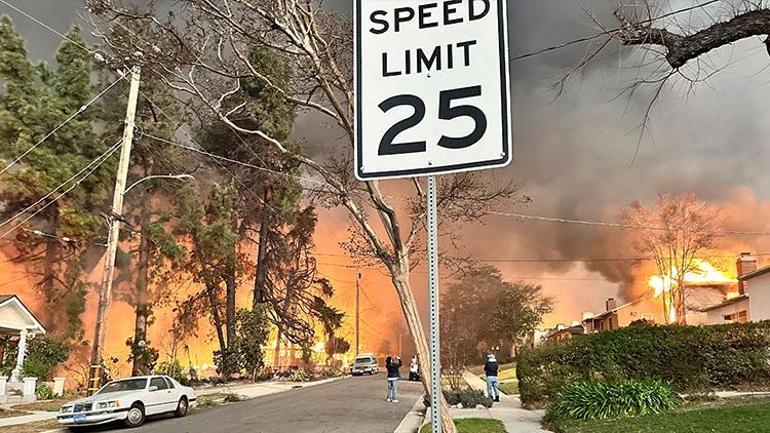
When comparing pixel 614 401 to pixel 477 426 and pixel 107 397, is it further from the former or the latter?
pixel 107 397

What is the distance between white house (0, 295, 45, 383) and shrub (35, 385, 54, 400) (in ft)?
3.50

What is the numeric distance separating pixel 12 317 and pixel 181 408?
36.1 ft

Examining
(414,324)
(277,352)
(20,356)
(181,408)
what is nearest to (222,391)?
(20,356)

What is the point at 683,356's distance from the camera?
54.2ft

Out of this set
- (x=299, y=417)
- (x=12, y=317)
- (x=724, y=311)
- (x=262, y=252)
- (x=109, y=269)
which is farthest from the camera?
(x=262, y=252)

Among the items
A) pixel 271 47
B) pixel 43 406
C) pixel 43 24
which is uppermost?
pixel 43 24

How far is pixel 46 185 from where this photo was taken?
27.9 m

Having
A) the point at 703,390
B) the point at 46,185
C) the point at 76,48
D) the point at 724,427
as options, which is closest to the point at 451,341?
the point at 703,390

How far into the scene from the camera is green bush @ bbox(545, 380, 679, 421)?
44.5 ft

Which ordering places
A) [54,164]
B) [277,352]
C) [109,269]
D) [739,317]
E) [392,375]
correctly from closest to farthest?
[392,375] → [109,269] → [54,164] → [739,317] → [277,352]

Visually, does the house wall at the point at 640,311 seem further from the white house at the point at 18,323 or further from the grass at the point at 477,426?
the white house at the point at 18,323

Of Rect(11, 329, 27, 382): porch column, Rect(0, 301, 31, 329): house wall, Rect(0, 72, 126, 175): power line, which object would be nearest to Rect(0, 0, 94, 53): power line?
Rect(0, 72, 126, 175): power line

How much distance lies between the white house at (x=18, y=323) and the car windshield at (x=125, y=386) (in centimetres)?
870

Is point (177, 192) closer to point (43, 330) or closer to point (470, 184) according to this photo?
point (43, 330)
